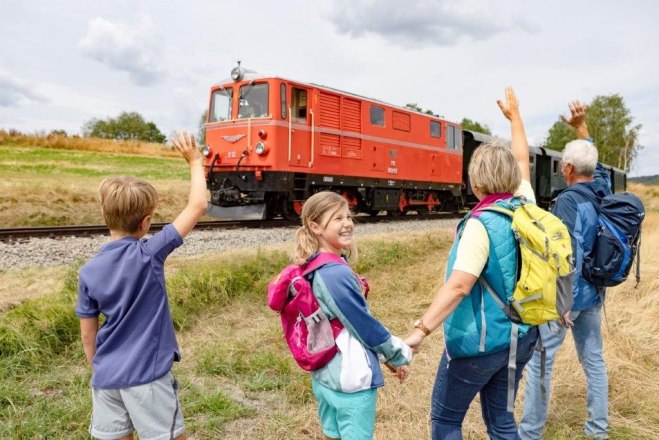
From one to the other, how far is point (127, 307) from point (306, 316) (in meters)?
0.75

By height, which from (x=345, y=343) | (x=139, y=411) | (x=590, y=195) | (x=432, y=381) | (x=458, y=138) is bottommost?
(x=432, y=381)

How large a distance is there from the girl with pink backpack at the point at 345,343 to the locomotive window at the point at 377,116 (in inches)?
481

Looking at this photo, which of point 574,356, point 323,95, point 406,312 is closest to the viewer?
point 574,356

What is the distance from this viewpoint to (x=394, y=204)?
15164 mm

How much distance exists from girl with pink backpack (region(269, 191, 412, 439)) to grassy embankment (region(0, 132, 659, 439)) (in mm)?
1161

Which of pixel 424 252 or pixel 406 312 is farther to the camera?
pixel 424 252

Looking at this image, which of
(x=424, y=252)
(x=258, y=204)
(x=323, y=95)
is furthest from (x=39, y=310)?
(x=323, y=95)

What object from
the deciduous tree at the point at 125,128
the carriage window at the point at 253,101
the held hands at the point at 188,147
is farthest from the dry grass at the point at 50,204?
the deciduous tree at the point at 125,128

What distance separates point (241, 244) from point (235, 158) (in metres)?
3.58

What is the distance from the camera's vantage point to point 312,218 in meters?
2.33

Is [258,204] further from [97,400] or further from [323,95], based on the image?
[97,400]

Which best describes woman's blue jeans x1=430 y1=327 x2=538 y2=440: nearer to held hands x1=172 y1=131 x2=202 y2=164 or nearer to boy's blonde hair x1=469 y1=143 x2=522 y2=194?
boy's blonde hair x1=469 y1=143 x2=522 y2=194

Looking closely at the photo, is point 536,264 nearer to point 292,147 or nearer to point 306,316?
point 306,316

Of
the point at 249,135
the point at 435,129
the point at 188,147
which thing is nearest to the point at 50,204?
the point at 249,135
